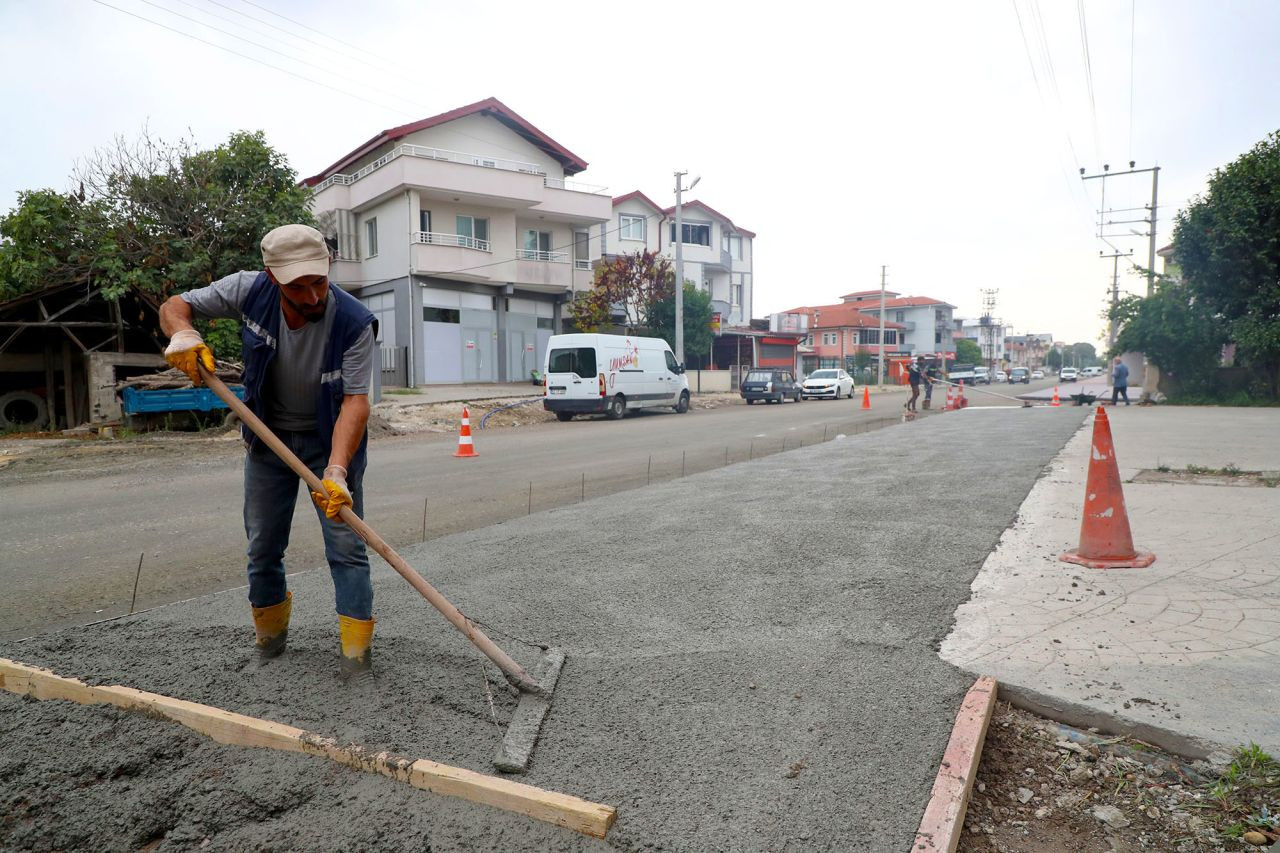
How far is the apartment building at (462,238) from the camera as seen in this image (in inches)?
1097

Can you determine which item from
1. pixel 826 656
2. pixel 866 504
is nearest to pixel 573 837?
pixel 826 656

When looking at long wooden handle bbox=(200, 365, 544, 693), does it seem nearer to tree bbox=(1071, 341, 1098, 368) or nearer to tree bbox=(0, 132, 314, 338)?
tree bbox=(0, 132, 314, 338)

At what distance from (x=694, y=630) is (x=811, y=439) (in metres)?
12.4

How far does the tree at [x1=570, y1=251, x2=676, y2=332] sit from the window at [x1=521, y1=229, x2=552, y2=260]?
2320 mm

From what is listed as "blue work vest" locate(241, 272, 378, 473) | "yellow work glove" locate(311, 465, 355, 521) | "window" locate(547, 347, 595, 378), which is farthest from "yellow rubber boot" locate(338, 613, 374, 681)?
"window" locate(547, 347, 595, 378)

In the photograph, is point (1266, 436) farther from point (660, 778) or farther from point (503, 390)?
point (503, 390)

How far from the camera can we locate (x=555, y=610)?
429 cm

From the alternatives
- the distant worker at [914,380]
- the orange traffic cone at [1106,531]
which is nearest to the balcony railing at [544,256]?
the distant worker at [914,380]

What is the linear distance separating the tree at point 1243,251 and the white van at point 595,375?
16770mm

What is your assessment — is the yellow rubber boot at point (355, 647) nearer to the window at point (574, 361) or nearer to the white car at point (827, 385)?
the window at point (574, 361)

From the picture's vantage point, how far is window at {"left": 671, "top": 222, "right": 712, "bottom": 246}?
46.8 meters

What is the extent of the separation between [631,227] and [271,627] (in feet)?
133

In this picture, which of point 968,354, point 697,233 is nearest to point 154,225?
point 697,233

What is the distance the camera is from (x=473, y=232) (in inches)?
1194
